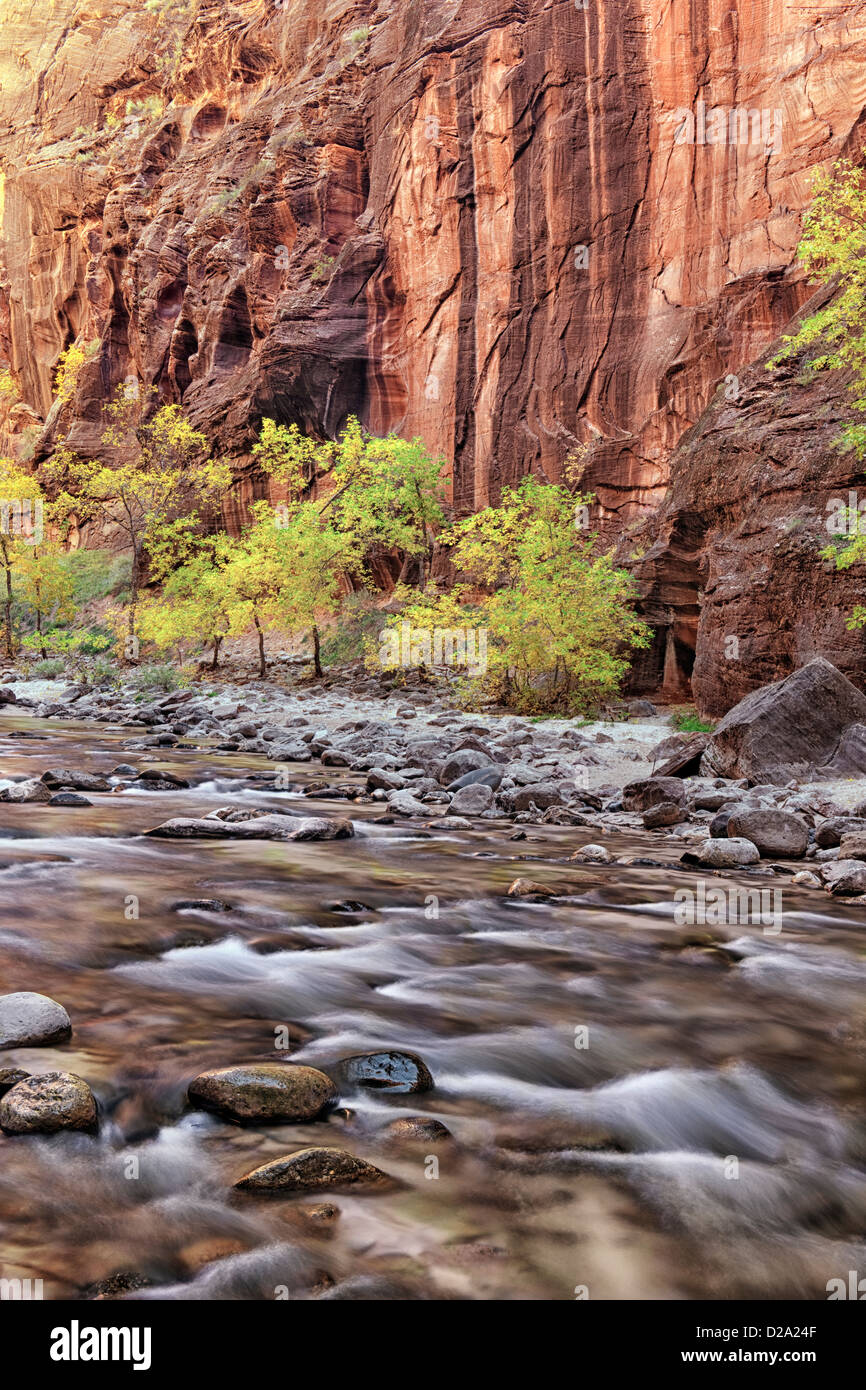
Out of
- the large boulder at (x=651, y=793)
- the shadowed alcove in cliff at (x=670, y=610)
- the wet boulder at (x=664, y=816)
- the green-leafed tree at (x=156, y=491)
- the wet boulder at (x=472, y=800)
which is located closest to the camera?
the wet boulder at (x=664, y=816)

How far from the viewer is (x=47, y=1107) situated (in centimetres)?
244

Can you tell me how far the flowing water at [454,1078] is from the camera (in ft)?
6.71

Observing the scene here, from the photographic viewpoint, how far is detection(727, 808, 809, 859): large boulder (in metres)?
6.91

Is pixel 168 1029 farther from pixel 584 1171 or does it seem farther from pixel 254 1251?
pixel 584 1171

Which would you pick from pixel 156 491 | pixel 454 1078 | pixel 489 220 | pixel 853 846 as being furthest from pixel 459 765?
pixel 489 220

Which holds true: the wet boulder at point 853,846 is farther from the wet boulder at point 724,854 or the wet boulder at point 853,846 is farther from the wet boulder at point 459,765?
the wet boulder at point 459,765

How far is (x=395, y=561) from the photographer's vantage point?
29469 millimetres

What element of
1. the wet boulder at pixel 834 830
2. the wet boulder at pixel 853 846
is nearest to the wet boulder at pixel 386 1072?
the wet boulder at pixel 853 846

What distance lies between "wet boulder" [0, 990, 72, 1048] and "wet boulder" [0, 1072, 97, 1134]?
1.36 ft

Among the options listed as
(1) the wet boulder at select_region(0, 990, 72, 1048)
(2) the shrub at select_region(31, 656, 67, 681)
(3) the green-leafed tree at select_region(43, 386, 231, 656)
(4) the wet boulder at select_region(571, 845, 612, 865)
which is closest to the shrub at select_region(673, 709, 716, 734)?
(4) the wet boulder at select_region(571, 845, 612, 865)

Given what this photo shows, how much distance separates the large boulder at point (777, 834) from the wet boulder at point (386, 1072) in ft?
15.6

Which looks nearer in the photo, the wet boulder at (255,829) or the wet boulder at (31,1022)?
the wet boulder at (31,1022)
